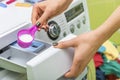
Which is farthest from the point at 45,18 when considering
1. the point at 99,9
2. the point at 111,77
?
the point at 99,9

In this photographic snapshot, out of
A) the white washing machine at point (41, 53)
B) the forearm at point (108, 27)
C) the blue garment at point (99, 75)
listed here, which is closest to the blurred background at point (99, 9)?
the blue garment at point (99, 75)

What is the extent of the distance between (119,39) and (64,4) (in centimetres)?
96

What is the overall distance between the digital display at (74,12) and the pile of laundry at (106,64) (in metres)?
0.35

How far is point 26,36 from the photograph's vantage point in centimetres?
88

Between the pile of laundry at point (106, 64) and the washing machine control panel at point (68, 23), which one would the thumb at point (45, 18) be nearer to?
the washing machine control panel at point (68, 23)

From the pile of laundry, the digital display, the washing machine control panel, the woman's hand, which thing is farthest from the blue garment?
the woman's hand

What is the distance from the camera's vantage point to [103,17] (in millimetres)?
1810

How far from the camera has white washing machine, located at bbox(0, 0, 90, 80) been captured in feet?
2.54

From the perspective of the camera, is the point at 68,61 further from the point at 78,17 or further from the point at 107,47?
the point at 107,47

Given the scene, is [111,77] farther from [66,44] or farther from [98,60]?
[66,44]

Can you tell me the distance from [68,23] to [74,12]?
0.24 ft

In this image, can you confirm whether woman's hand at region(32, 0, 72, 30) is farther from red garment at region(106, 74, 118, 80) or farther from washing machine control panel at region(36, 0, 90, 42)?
red garment at region(106, 74, 118, 80)

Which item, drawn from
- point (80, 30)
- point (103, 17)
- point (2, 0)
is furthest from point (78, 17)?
point (103, 17)

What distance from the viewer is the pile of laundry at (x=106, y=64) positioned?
144cm
